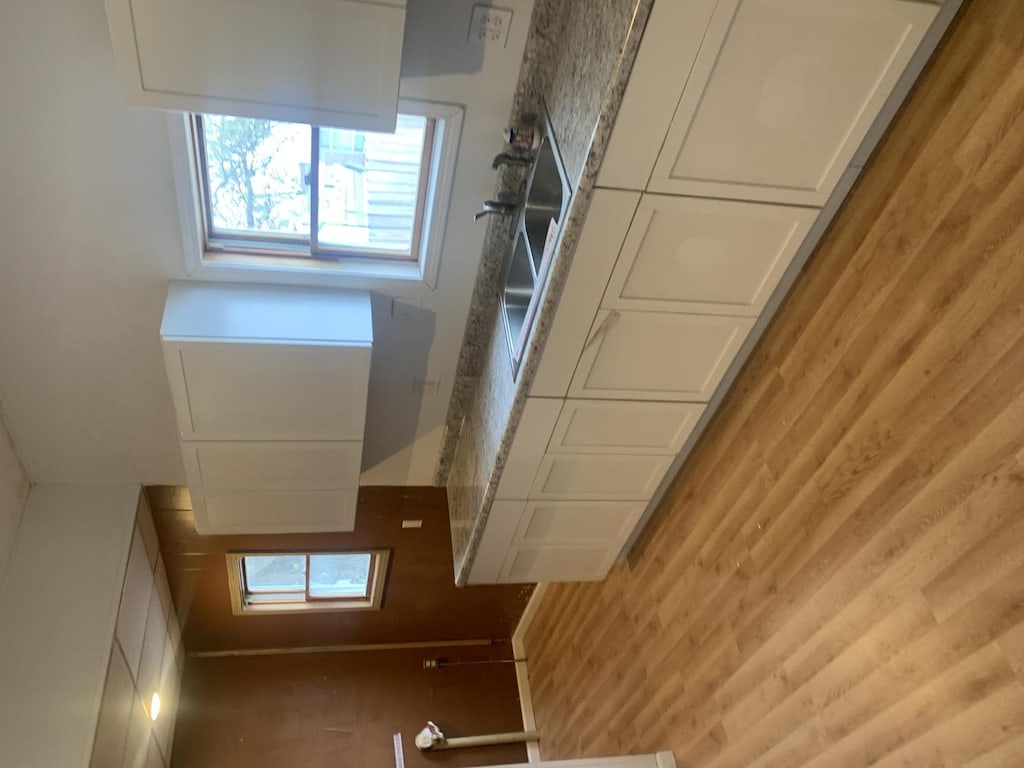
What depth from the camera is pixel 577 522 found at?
2.68 meters

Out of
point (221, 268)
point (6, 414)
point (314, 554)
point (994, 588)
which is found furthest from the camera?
point (314, 554)

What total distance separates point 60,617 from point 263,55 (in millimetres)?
2240

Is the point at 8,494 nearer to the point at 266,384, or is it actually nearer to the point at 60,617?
the point at 60,617

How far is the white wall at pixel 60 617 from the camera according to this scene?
2.54 m

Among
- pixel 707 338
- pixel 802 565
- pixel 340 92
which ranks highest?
pixel 340 92

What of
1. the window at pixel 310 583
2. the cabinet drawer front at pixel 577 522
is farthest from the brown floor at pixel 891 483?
the window at pixel 310 583

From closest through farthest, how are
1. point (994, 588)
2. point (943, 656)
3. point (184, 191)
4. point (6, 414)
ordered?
point (994, 588) < point (943, 656) < point (184, 191) < point (6, 414)

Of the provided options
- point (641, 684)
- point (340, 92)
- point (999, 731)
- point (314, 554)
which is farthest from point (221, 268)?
point (999, 731)

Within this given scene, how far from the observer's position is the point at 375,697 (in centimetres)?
412

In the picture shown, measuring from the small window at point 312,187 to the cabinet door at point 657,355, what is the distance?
822 mm

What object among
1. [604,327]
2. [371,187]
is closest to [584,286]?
[604,327]

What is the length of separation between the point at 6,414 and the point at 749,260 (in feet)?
8.57

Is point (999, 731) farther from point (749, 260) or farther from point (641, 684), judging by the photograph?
point (641, 684)

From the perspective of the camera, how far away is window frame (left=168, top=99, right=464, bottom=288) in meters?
2.07
